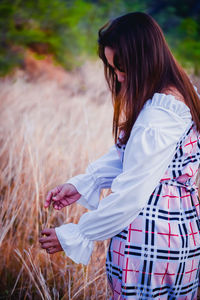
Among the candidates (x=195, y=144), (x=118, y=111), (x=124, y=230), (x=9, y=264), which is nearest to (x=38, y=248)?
(x=9, y=264)

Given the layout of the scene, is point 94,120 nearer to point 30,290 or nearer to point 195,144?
point 30,290

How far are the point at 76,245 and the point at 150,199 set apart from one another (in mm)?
287

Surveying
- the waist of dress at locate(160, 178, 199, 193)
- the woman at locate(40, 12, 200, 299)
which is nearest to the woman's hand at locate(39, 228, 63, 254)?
the woman at locate(40, 12, 200, 299)

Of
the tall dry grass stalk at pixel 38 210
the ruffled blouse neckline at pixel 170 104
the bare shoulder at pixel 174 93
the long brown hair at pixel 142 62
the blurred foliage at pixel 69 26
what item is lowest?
the tall dry grass stalk at pixel 38 210

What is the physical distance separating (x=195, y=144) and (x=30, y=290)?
1.13 meters

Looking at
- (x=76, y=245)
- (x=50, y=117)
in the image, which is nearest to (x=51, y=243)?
(x=76, y=245)

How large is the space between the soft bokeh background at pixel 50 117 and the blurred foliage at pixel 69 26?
1.1 inches

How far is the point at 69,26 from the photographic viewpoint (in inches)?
309

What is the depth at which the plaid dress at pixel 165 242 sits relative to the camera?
895 millimetres

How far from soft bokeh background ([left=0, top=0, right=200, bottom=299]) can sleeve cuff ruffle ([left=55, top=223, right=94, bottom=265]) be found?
1.06ft

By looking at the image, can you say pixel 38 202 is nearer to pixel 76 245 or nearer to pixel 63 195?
pixel 63 195

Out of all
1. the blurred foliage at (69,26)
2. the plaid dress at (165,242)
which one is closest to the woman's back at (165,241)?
the plaid dress at (165,242)

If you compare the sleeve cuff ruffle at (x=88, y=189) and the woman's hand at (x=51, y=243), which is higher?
the sleeve cuff ruffle at (x=88, y=189)

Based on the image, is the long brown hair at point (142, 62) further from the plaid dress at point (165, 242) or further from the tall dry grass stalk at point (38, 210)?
the tall dry grass stalk at point (38, 210)
